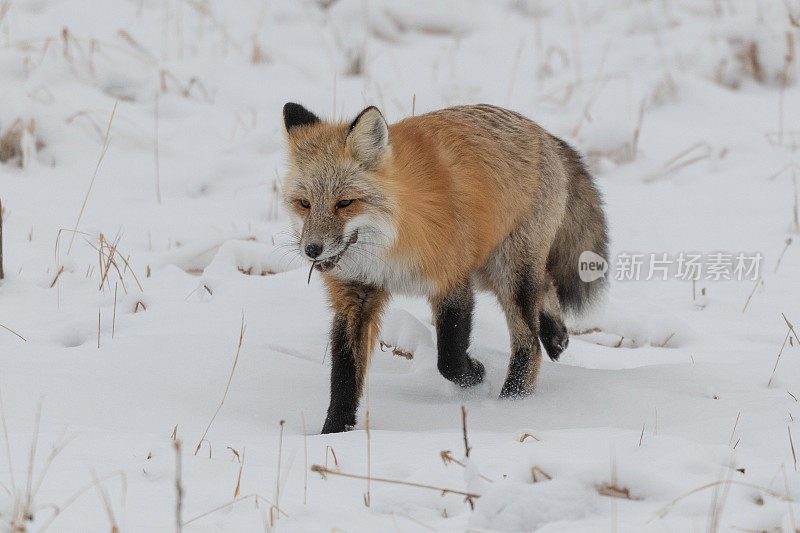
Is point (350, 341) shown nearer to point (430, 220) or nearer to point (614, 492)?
point (430, 220)

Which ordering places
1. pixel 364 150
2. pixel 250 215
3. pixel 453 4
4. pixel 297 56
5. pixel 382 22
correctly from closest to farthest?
1. pixel 364 150
2. pixel 250 215
3. pixel 297 56
4. pixel 382 22
5. pixel 453 4

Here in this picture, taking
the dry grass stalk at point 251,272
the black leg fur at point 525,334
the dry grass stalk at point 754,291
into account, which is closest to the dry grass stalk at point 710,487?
the black leg fur at point 525,334

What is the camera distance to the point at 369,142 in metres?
3.88

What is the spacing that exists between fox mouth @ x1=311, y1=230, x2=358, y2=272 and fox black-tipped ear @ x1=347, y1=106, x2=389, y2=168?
0.33 m

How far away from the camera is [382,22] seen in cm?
1077

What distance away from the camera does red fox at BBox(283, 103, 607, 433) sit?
12.6 feet

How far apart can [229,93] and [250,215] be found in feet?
8.17

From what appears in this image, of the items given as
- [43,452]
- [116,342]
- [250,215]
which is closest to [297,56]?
[250,215]

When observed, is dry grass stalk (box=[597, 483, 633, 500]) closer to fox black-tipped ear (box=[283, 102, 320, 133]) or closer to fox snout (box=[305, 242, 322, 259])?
fox snout (box=[305, 242, 322, 259])

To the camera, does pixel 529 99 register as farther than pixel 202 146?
Yes

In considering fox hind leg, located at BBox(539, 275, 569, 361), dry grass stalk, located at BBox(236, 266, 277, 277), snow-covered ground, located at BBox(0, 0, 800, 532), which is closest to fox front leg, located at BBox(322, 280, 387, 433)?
snow-covered ground, located at BBox(0, 0, 800, 532)

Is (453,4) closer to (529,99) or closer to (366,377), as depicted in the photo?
(529,99)

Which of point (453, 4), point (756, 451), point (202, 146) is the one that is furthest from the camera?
point (453, 4)

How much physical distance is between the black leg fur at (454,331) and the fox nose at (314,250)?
801 mm
